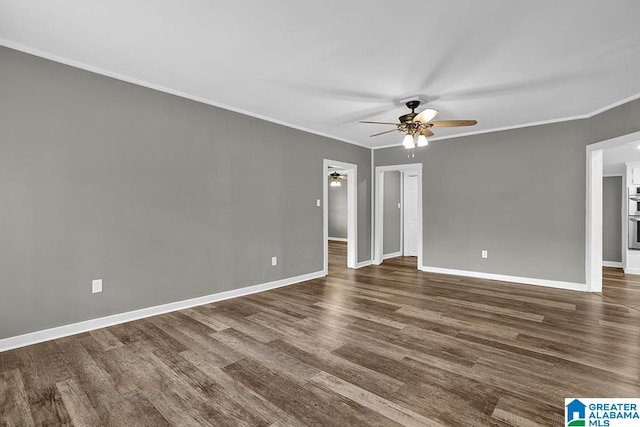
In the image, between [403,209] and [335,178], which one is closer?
→ [403,209]

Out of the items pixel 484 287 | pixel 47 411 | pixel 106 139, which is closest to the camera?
pixel 47 411

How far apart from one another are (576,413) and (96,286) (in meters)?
3.94

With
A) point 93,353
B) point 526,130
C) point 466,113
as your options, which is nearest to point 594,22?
point 466,113

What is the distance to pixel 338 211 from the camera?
10.6m

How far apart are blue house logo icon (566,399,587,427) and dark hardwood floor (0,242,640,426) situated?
0.15ft

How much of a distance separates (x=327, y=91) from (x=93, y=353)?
3357 millimetres

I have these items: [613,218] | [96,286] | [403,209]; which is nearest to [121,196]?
[96,286]

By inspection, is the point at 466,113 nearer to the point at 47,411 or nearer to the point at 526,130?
the point at 526,130

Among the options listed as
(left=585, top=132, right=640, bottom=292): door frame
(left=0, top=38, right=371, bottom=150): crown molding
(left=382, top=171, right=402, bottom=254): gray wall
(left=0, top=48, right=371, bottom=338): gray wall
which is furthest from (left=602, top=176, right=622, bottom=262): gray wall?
(left=0, top=48, right=371, bottom=338): gray wall

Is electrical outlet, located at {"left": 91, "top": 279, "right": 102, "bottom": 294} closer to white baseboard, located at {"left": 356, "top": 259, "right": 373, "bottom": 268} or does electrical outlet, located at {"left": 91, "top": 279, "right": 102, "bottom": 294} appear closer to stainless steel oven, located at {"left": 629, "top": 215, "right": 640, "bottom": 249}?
white baseboard, located at {"left": 356, "top": 259, "right": 373, "bottom": 268}

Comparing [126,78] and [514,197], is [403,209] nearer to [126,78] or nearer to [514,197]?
[514,197]

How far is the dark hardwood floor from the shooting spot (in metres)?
1.83

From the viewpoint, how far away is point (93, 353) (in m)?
2.54

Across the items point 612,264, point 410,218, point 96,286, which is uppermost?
point 410,218
